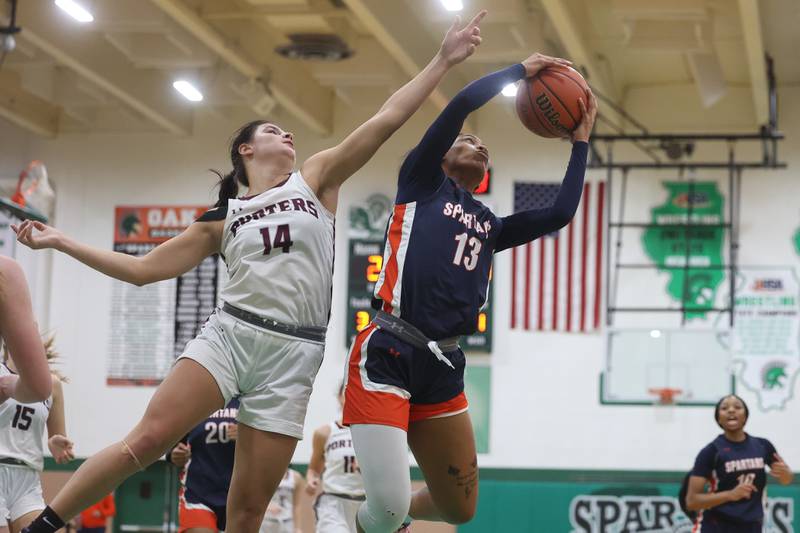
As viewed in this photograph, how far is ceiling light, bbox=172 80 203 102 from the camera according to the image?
11.7 metres

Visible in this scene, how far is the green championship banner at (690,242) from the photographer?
40.9 ft

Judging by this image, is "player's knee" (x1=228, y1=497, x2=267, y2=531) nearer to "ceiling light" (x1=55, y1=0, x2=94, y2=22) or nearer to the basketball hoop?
"ceiling light" (x1=55, y1=0, x2=94, y2=22)

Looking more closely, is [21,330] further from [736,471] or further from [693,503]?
[736,471]

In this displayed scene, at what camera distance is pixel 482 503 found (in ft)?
39.8

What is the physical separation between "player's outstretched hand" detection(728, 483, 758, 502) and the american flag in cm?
373

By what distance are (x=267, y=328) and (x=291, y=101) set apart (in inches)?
319

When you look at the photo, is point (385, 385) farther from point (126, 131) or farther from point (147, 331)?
point (126, 131)

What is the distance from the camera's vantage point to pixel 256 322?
439cm

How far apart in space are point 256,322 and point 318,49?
7.27 m

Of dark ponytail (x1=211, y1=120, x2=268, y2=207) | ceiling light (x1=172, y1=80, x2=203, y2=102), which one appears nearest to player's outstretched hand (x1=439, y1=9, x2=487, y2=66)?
dark ponytail (x1=211, y1=120, x2=268, y2=207)

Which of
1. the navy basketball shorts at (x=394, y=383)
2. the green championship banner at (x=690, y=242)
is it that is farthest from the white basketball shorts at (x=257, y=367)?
the green championship banner at (x=690, y=242)

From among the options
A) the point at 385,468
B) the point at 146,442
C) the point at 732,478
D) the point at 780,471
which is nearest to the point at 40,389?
the point at 146,442

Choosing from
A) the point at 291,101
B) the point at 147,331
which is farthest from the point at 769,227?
the point at 147,331

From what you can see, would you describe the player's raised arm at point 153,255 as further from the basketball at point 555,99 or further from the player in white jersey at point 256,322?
the basketball at point 555,99
